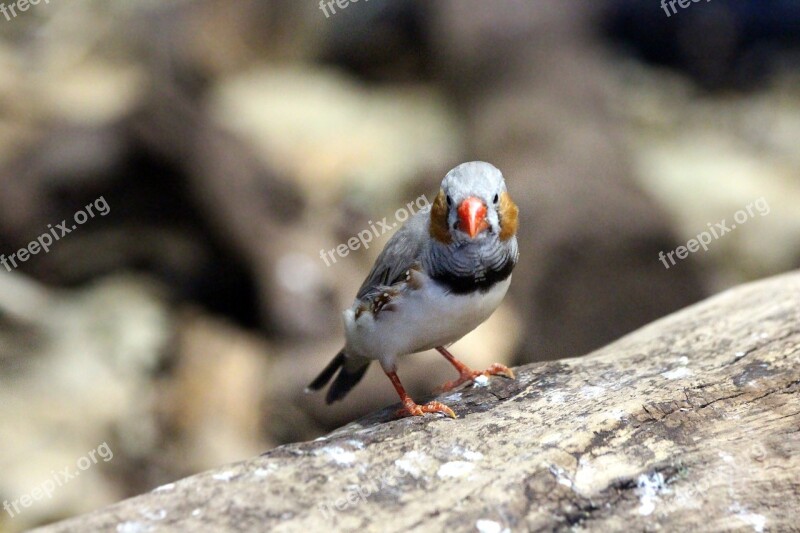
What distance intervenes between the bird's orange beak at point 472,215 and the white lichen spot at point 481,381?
77cm

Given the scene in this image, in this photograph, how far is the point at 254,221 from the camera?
6.64 meters

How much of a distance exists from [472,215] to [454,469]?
3.15 ft

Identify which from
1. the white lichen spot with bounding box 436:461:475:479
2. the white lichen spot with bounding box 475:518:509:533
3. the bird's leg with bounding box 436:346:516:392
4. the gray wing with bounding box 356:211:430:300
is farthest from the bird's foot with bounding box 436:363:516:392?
the white lichen spot with bounding box 475:518:509:533

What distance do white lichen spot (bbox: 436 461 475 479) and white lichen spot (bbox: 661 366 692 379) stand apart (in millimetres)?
1065

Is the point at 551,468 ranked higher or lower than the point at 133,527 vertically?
lower

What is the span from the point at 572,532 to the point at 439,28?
6588 millimetres

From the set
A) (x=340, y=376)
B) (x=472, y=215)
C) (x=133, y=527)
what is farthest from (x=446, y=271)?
(x=133, y=527)

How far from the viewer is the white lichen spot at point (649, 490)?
2.76 metres

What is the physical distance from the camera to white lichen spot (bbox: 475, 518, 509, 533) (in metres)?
2.63

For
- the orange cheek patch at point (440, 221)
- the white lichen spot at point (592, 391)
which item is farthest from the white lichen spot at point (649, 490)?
the orange cheek patch at point (440, 221)

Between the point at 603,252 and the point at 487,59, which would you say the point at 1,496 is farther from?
the point at 487,59

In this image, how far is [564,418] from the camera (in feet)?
A: 10.6

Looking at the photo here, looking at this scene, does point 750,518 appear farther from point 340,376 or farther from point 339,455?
point 340,376

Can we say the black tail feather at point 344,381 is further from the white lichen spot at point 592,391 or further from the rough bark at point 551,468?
the white lichen spot at point 592,391
